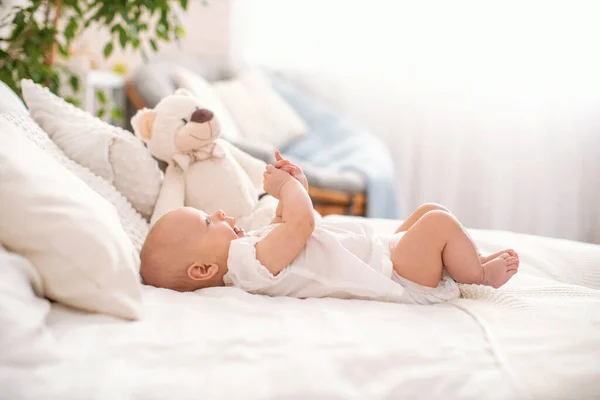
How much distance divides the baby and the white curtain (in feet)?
7.43

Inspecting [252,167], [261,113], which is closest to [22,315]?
[252,167]

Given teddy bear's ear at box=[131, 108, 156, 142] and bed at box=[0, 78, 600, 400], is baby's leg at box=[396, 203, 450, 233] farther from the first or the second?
teddy bear's ear at box=[131, 108, 156, 142]

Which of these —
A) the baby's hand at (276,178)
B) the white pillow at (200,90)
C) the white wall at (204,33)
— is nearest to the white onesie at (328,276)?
the baby's hand at (276,178)

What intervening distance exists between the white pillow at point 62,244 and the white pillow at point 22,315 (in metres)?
0.02

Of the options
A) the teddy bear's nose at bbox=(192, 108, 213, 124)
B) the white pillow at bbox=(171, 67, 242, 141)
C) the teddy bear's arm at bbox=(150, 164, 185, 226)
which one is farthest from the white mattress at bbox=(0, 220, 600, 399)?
the white pillow at bbox=(171, 67, 242, 141)

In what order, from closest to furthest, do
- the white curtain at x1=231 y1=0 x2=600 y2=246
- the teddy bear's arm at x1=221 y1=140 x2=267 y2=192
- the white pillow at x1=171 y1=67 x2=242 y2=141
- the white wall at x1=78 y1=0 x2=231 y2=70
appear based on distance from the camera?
the teddy bear's arm at x1=221 y1=140 x2=267 y2=192, the white pillow at x1=171 y1=67 x2=242 y2=141, the white curtain at x1=231 y1=0 x2=600 y2=246, the white wall at x1=78 y1=0 x2=231 y2=70

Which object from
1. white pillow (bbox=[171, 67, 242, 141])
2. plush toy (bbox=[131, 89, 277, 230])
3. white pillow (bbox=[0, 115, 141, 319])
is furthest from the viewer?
white pillow (bbox=[171, 67, 242, 141])

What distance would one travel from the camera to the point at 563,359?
2.90 ft

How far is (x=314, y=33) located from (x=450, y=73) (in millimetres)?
856

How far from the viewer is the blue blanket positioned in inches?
107

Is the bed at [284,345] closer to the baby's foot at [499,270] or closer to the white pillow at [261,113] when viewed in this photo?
the baby's foot at [499,270]

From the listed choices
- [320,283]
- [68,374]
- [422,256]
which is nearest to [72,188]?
[68,374]

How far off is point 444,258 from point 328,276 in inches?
9.5

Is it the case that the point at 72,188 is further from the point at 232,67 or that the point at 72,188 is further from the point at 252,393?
the point at 232,67
